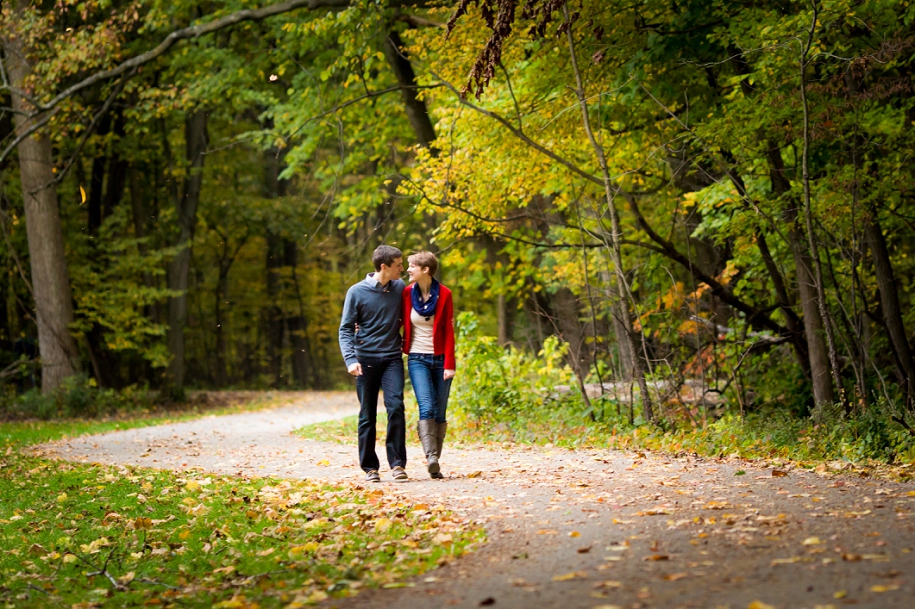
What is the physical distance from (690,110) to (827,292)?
118 inches

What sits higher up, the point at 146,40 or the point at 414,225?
the point at 146,40

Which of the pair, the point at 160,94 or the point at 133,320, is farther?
the point at 133,320

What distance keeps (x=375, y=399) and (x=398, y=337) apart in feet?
1.99

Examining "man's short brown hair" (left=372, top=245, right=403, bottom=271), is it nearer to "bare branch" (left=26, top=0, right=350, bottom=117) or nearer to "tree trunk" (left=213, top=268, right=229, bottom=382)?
A: "bare branch" (left=26, top=0, right=350, bottom=117)

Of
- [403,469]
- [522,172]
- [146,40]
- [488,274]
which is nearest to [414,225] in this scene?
[146,40]

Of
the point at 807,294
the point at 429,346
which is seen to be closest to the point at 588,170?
the point at 807,294

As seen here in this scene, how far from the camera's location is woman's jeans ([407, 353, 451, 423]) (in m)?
8.60

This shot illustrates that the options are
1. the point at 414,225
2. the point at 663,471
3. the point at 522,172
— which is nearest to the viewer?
the point at 663,471

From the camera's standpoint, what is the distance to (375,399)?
880 cm

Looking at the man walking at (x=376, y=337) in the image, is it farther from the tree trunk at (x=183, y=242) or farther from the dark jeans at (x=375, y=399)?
the tree trunk at (x=183, y=242)

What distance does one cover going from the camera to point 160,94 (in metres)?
21.1

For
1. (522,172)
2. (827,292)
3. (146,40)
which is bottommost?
(827,292)

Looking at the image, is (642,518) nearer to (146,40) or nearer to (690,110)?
(690,110)

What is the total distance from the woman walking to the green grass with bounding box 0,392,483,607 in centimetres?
89
